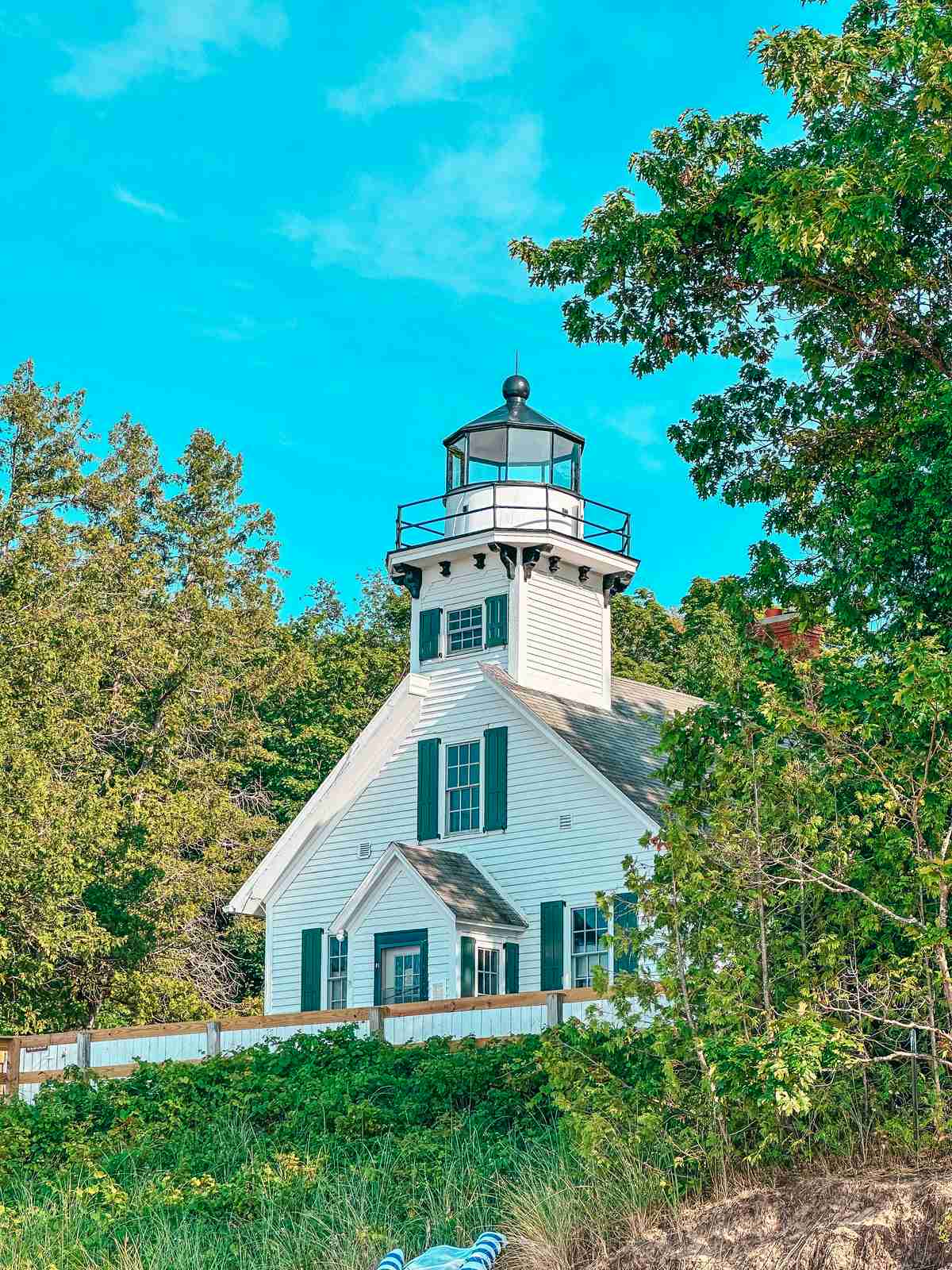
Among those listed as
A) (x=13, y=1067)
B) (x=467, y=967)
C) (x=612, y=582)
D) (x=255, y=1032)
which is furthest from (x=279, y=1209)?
(x=612, y=582)

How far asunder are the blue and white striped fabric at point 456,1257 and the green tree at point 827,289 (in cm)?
543

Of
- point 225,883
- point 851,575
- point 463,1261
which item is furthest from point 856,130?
point 225,883

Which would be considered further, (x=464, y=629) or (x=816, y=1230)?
(x=464, y=629)

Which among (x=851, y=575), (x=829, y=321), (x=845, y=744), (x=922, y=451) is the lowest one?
(x=845, y=744)

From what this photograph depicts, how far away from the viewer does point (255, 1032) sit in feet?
64.3

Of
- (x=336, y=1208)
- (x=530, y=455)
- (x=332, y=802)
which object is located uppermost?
(x=530, y=455)

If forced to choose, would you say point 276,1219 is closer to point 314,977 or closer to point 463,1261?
point 463,1261

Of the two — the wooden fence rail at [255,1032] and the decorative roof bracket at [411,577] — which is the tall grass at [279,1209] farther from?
the decorative roof bracket at [411,577]

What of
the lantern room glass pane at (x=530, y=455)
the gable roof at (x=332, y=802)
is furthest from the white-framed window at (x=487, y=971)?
the lantern room glass pane at (x=530, y=455)

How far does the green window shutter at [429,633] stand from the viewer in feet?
90.0

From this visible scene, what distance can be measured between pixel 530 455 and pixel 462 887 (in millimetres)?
8062

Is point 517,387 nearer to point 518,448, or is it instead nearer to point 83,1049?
point 518,448

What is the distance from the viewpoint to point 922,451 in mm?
12875

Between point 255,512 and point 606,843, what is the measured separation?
81.9ft
